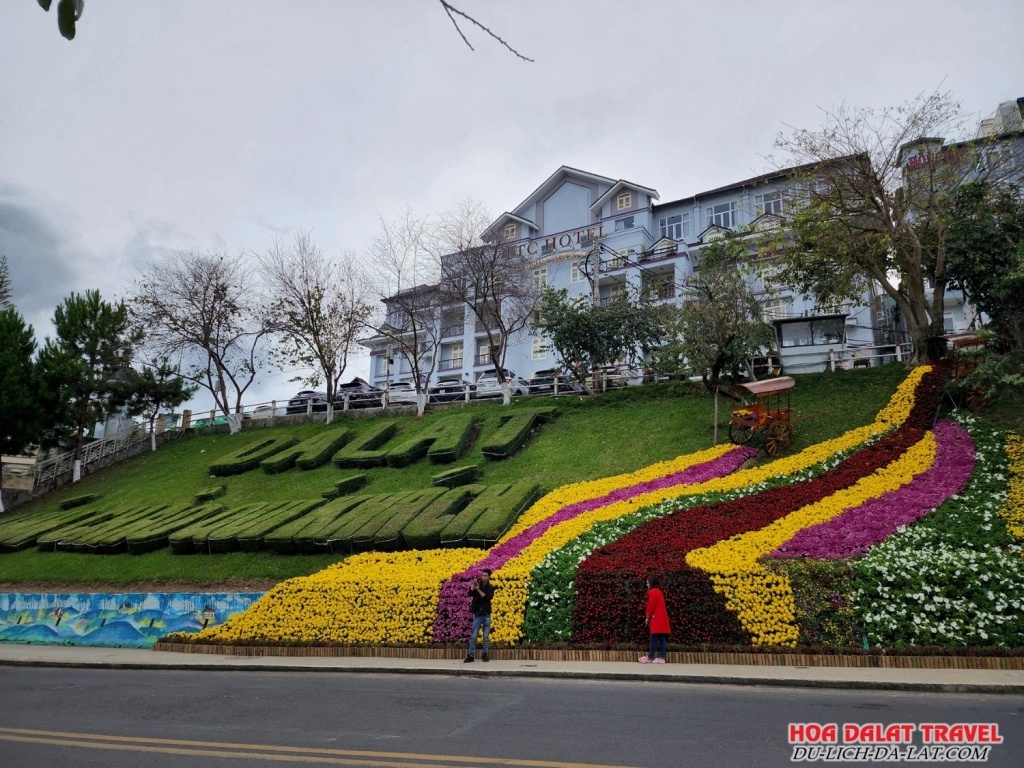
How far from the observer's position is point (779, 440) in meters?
18.8

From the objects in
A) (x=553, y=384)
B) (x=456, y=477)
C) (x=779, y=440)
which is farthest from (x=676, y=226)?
(x=456, y=477)

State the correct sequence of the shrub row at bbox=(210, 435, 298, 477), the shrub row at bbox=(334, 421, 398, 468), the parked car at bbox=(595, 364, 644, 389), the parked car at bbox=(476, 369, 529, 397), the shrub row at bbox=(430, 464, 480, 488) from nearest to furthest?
the shrub row at bbox=(430, 464, 480, 488) → the shrub row at bbox=(334, 421, 398, 468) → the shrub row at bbox=(210, 435, 298, 477) → the parked car at bbox=(595, 364, 644, 389) → the parked car at bbox=(476, 369, 529, 397)

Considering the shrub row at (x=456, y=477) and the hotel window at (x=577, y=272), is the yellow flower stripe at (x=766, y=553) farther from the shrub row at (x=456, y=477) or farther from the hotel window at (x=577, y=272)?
the hotel window at (x=577, y=272)

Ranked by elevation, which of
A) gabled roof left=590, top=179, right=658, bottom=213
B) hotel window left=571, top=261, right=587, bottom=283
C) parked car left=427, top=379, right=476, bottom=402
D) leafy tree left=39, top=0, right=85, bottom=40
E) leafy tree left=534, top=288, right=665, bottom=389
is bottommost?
leafy tree left=39, top=0, right=85, bottom=40

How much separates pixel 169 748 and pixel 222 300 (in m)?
31.2

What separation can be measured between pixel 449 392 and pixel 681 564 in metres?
21.8

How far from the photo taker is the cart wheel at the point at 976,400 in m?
17.9

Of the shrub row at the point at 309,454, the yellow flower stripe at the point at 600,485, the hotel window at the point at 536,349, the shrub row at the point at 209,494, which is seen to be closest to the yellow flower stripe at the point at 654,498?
the yellow flower stripe at the point at 600,485

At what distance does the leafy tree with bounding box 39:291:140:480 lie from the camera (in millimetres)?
31938

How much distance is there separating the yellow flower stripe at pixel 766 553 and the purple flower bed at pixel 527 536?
3.50 meters

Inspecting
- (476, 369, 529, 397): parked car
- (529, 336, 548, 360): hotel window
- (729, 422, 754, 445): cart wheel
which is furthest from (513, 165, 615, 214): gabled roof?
(729, 422, 754, 445): cart wheel

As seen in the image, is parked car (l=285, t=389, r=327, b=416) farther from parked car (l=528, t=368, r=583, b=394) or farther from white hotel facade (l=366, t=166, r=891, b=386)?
parked car (l=528, t=368, r=583, b=394)

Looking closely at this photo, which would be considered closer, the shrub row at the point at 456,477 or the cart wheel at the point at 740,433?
the cart wheel at the point at 740,433

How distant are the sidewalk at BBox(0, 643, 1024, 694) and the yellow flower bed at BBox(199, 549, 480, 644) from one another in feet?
1.82
